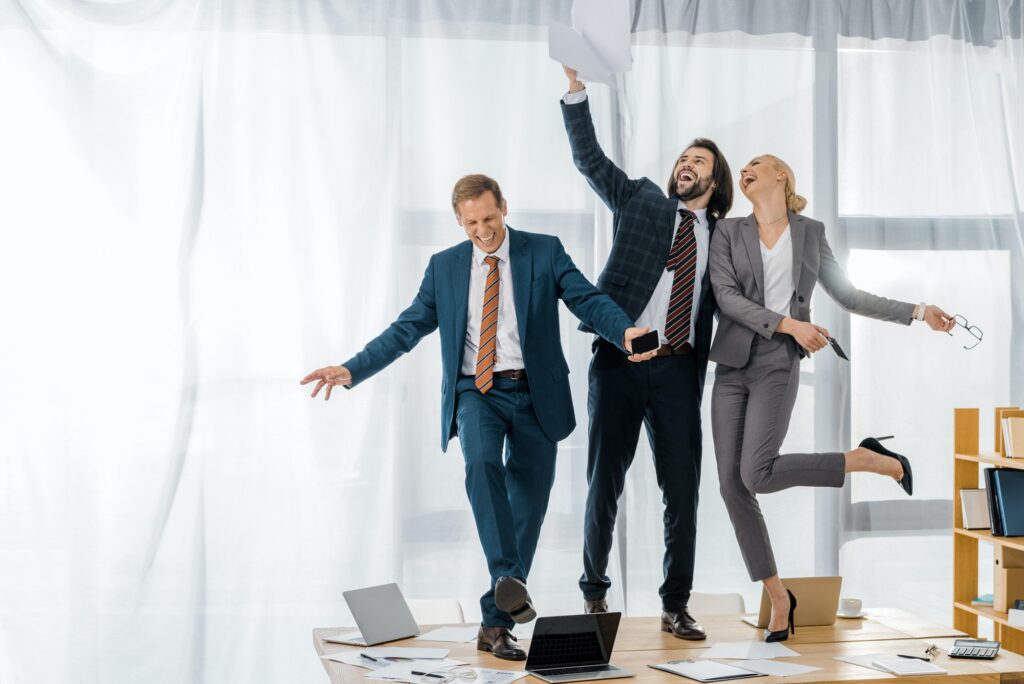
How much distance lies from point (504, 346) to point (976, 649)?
1.76 meters

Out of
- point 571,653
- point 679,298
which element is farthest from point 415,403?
point 571,653

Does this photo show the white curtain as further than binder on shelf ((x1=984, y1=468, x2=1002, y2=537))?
Yes

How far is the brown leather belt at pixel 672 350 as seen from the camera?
3.49m

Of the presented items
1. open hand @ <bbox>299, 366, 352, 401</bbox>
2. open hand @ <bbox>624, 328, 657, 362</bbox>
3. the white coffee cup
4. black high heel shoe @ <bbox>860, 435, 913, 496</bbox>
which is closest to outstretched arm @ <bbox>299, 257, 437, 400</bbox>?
open hand @ <bbox>299, 366, 352, 401</bbox>

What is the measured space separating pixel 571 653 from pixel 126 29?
317 cm

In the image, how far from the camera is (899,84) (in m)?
4.71

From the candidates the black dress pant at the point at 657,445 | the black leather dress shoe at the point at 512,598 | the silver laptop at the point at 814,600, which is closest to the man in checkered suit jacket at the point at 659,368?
the black dress pant at the point at 657,445

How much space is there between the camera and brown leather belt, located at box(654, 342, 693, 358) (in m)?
3.49

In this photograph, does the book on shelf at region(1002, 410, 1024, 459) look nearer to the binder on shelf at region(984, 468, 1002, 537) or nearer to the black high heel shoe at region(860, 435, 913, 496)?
the binder on shelf at region(984, 468, 1002, 537)

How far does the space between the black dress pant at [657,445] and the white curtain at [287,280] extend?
0.94m

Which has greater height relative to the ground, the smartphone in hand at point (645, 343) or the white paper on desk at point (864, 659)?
the smartphone in hand at point (645, 343)

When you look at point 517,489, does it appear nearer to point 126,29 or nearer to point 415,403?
point 415,403

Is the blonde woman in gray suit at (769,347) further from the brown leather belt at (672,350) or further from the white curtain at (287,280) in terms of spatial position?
the white curtain at (287,280)

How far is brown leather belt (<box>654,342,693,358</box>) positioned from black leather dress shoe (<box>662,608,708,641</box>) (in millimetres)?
895
